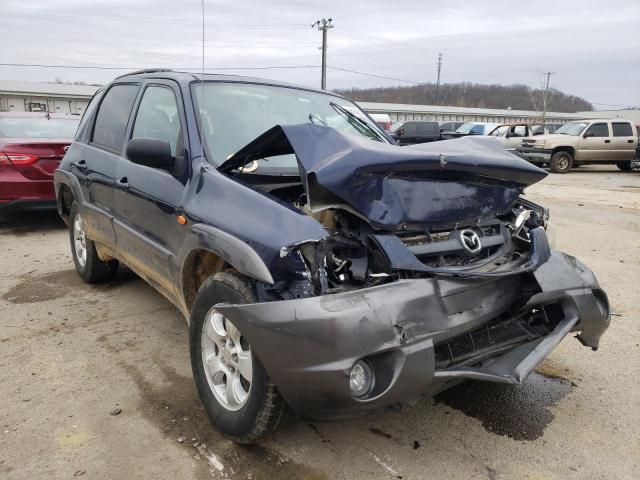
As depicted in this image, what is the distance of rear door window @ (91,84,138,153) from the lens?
4.11 metres

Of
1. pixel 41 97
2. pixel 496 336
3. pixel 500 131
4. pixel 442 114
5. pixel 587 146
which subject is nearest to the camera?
pixel 496 336

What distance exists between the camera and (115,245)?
4.08m

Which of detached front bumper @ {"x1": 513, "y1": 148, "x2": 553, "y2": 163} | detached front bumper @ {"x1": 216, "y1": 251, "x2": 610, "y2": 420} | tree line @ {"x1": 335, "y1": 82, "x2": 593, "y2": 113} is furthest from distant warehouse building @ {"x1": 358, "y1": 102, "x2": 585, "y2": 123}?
detached front bumper @ {"x1": 216, "y1": 251, "x2": 610, "y2": 420}

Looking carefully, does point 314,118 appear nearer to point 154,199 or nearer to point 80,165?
point 154,199

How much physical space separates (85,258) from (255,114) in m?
→ 2.55

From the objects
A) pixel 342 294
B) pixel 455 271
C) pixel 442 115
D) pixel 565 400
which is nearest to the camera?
pixel 342 294

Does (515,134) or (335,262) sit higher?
(515,134)

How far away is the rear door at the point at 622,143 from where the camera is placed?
706 inches

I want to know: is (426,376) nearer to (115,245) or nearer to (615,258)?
(115,245)

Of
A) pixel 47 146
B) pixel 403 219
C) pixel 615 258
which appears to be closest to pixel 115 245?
pixel 403 219

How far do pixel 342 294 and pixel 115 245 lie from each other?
254 centimetres

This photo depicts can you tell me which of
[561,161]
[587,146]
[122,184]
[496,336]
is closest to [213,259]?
[122,184]

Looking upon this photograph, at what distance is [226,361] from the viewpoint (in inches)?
103

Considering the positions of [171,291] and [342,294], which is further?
[171,291]
